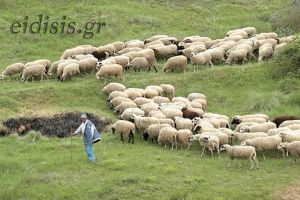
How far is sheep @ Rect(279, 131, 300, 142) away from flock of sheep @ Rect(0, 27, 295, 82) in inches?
330

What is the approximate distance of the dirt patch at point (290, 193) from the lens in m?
15.8

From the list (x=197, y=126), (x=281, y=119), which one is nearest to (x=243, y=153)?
(x=197, y=126)

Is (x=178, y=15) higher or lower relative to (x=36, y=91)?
higher

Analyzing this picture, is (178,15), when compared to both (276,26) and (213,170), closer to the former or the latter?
(276,26)

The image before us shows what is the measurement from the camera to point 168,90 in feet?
78.9

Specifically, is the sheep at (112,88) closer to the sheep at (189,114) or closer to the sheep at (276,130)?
the sheep at (189,114)

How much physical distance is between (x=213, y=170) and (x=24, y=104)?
347 inches

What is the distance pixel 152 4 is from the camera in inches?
1458

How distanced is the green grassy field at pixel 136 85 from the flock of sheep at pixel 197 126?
1.26 ft

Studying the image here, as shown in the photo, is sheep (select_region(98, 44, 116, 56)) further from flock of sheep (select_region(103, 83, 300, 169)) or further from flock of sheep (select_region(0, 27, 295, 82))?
flock of sheep (select_region(103, 83, 300, 169))

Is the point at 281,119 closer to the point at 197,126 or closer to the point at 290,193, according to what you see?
the point at 197,126

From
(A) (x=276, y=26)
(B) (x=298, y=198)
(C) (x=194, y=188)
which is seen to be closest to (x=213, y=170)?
(C) (x=194, y=188)

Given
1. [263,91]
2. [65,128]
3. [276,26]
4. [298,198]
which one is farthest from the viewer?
[276,26]

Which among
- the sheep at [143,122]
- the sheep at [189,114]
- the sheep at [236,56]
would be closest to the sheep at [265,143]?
the sheep at [189,114]
